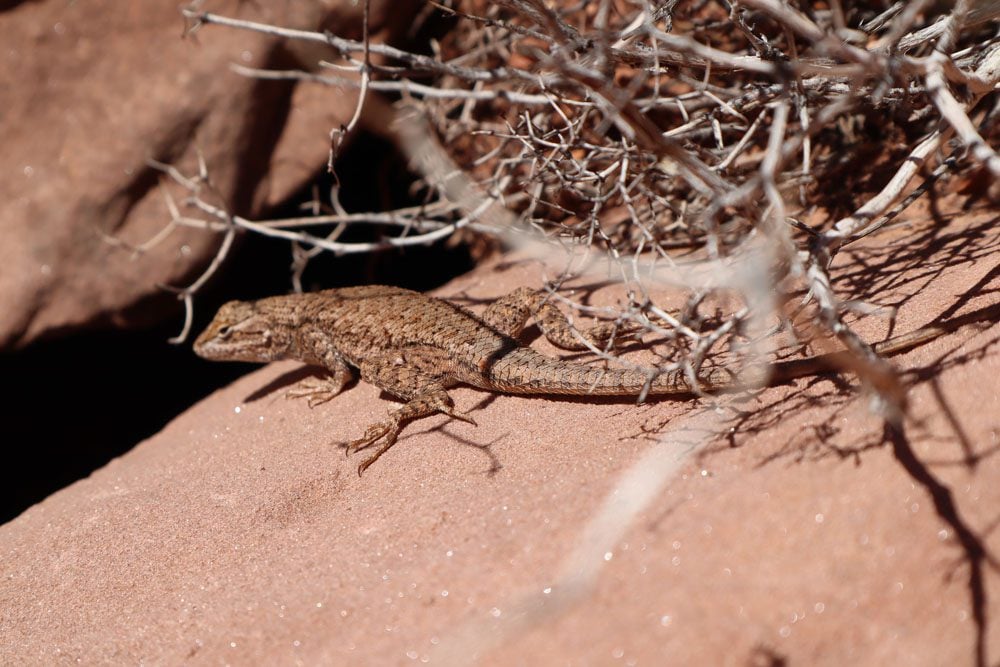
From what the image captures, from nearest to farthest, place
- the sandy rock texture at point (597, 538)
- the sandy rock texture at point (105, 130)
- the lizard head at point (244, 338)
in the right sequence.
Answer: the sandy rock texture at point (597, 538) → the lizard head at point (244, 338) → the sandy rock texture at point (105, 130)

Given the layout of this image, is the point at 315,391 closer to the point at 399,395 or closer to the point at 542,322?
the point at 399,395

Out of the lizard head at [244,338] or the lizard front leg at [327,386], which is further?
the lizard head at [244,338]

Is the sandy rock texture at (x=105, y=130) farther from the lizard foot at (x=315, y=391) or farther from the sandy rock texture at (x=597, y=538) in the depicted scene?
the sandy rock texture at (x=597, y=538)

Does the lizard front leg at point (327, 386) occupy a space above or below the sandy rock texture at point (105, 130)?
below

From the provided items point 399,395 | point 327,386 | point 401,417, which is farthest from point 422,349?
point 327,386

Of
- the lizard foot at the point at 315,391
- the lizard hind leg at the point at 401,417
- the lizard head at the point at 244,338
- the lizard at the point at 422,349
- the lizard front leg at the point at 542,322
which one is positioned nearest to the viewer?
the lizard at the point at 422,349

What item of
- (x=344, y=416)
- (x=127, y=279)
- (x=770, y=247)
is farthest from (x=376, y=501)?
(x=127, y=279)

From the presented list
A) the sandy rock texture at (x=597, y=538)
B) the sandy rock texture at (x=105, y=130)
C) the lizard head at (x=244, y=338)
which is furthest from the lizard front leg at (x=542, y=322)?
the sandy rock texture at (x=105, y=130)

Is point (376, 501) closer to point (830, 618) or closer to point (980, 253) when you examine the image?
point (830, 618)
